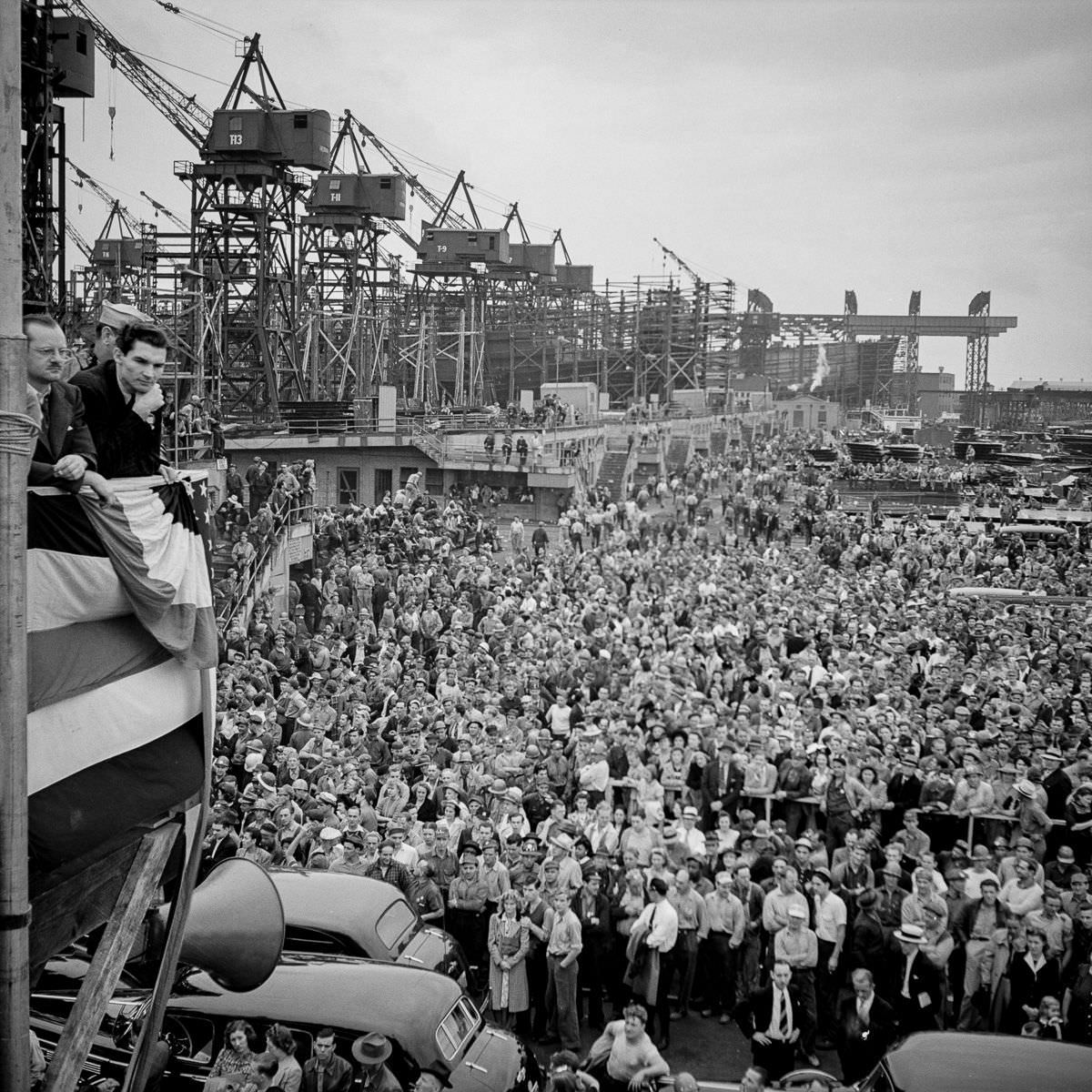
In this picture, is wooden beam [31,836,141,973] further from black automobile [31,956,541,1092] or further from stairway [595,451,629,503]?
stairway [595,451,629,503]

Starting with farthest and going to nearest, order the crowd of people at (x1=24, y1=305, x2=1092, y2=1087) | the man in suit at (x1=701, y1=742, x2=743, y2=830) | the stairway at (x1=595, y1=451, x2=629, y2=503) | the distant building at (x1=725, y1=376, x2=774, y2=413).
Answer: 1. the distant building at (x1=725, y1=376, x2=774, y2=413)
2. the stairway at (x1=595, y1=451, x2=629, y2=503)
3. the man in suit at (x1=701, y1=742, x2=743, y2=830)
4. the crowd of people at (x1=24, y1=305, x2=1092, y2=1087)

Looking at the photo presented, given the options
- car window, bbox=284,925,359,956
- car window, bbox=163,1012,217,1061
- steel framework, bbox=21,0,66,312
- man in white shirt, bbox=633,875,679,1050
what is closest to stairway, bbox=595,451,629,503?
steel framework, bbox=21,0,66,312

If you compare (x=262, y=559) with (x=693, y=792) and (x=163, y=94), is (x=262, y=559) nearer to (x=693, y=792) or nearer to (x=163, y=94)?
(x=693, y=792)

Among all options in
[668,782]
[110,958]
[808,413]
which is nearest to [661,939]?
[668,782]

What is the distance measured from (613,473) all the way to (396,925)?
39847 millimetres

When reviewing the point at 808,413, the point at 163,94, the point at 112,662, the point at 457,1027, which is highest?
the point at 163,94

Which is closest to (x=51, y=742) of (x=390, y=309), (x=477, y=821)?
(x=477, y=821)

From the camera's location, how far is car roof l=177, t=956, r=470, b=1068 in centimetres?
747

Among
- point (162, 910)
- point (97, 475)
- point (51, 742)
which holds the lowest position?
point (162, 910)

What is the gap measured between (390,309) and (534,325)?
1394cm

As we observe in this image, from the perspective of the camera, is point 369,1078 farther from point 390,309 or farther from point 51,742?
point 390,309

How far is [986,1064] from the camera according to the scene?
7109mm

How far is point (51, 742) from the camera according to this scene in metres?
3.31

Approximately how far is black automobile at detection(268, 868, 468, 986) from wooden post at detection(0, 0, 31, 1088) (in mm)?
5231
